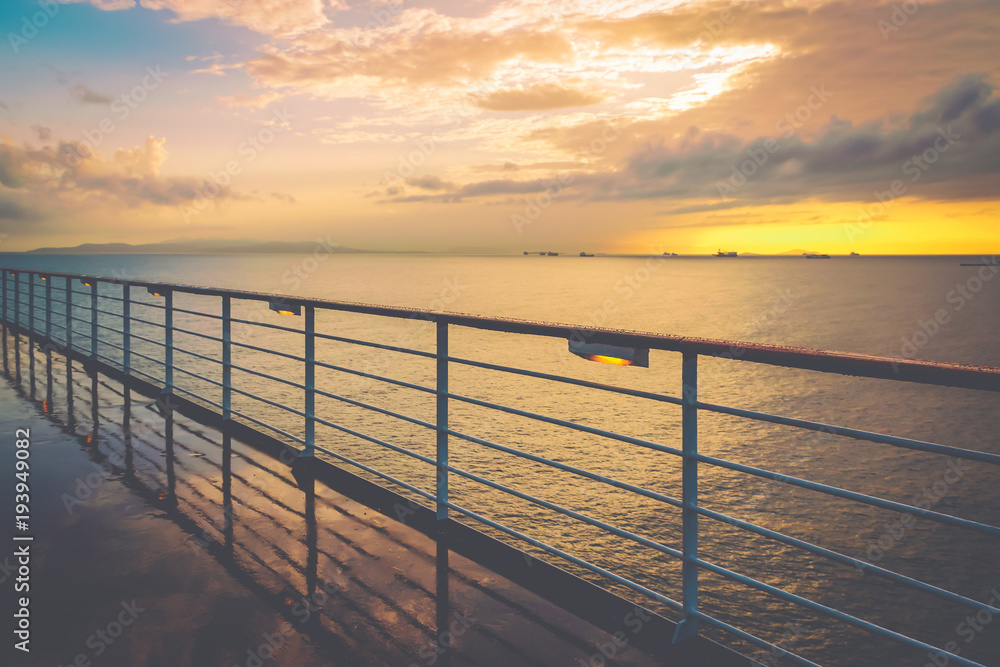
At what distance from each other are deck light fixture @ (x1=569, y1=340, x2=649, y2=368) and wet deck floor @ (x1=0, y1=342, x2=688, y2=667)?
1194 mm

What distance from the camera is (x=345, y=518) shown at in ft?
12.5

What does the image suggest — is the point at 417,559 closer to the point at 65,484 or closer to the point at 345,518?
the point at 345,518

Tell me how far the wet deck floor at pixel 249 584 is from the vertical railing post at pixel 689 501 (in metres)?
0.27

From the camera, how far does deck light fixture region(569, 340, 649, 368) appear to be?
2.58 m

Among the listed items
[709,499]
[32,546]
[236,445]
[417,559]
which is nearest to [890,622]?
[709,499]

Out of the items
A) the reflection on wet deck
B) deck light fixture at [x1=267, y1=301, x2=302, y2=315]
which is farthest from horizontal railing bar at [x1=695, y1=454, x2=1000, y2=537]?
deck light fixture at [x1=267, y1=301, x2=302, y2=315]

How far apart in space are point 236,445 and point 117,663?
3.15m

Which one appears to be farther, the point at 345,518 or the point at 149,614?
the point at 345,518
